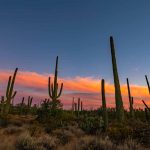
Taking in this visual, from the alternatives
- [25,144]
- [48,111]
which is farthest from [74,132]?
[48,111]

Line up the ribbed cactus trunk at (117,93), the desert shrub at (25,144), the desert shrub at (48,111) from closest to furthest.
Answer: the desert shrub at (25,144), the ribbed cactus trunk at (117,93), the desert shrub at (48,111)

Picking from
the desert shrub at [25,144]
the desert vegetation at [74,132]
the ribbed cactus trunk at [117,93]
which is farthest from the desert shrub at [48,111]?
the desert shrub at [25,144]

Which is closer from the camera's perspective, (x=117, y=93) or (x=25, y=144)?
(x=25, y=144)

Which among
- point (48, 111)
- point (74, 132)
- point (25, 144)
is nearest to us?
point (25, 144)

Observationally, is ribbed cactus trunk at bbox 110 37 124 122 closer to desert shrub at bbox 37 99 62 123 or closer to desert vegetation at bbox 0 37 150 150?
desert vegetation at bbox 0 37 150 150

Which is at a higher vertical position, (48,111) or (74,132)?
(48,111)

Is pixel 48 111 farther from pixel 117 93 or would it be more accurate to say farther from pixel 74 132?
pixel 74 132

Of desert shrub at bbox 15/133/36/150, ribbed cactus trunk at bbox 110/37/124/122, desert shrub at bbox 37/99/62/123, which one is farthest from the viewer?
desert shrub at bbox 37/99/62/123

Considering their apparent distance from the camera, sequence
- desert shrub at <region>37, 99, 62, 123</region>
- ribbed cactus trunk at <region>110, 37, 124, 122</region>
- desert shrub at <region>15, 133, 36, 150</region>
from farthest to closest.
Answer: desert shrub at <region>37, 99, 62, 123</region>
ribbed cactus trunk at <region>110, 37, 124, 122</region>
desert shrub at <region>15, 133, 36, 150</region>

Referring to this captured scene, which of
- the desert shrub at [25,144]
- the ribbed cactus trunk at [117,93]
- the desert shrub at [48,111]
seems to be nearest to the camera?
the desert shrub at [25,144]

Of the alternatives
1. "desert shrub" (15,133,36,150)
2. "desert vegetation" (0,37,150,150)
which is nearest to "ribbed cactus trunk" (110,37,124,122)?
"desert vegetation" (0,37,150,150)

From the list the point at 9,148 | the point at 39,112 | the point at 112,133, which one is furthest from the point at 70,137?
the point at 39,112

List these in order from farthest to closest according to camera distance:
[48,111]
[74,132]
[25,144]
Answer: [48,111], [74,132], [25,144]

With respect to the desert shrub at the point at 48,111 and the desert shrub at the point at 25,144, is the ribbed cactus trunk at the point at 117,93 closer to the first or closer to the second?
the desert shrub at the point at 48,111
